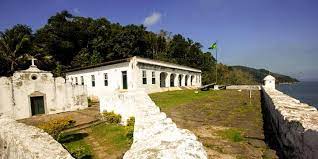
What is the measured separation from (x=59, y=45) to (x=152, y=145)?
44.2m

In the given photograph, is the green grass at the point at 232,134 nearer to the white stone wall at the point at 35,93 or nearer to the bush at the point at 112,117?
the bush at the point at 112,117

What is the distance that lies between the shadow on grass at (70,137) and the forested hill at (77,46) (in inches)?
1037

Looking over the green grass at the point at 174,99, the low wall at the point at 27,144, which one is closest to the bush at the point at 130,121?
the green grass at the point at 174,99

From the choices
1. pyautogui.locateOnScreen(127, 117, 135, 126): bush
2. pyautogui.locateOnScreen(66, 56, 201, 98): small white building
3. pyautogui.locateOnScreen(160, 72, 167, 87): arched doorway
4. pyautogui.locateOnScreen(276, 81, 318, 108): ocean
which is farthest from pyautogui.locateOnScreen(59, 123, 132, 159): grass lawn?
pyautogui.locateOnScreen(160, 72, 167, 87): arched doorway

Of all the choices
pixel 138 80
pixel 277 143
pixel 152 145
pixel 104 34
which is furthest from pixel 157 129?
pixel 104 34

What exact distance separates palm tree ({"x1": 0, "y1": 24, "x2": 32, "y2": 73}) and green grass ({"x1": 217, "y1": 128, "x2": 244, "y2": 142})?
1427 inches

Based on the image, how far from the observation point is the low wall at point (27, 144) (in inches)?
195

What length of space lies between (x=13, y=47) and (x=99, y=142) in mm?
32453

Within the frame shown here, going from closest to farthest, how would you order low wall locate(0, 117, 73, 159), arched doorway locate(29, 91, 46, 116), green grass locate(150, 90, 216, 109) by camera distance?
low wall locate(0, 117, 73, 159), green grass locate(150, 90, 216, 109), arched doorway locate(29, 91, 46, 116)

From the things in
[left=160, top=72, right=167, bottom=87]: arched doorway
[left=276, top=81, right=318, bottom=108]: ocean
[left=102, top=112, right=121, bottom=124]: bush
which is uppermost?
[left=160, top=72, right=167, bottom=87]: arched doorway

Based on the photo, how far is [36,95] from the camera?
2217 cm

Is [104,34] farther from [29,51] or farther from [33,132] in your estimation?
[33,132]

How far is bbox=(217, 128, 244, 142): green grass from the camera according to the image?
535 cm

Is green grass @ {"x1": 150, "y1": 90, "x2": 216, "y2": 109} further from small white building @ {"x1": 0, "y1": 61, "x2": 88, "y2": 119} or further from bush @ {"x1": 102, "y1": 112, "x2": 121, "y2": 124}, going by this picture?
small white building @ {"x1": 0, "y1": 61, "x2": 88, "y2": 119}
